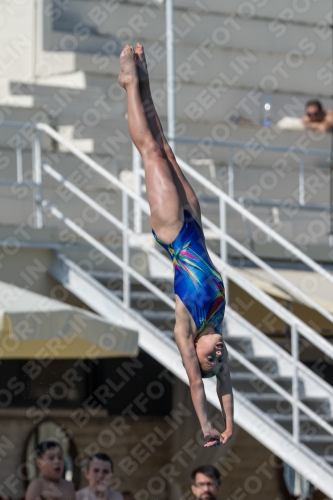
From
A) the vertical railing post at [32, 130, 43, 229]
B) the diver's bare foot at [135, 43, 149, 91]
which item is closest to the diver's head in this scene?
the diver's bare foot at [135, 43, 149, 91]

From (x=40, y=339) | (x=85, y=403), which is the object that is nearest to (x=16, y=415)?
(x=85, y=403)

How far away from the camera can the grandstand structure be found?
8648 mm

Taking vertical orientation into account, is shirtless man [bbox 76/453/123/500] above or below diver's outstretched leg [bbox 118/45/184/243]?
below

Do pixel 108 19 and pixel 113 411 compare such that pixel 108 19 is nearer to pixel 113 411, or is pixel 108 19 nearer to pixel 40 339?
pixel 113 411

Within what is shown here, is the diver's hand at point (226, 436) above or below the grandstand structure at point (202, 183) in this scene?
below

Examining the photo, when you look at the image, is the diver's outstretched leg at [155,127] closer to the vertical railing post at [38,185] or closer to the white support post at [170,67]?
the vertical railing post at [38,185]

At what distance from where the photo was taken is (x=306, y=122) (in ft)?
38.8

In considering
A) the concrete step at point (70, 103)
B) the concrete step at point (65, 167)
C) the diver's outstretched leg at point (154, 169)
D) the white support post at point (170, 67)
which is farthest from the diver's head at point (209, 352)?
the concrete step at point (70, 103)

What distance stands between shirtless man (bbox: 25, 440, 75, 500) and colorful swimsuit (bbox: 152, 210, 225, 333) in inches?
103

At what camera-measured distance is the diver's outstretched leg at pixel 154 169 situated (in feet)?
19.7

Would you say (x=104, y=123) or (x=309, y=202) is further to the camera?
(x=309, y=202)

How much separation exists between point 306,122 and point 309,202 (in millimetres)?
821

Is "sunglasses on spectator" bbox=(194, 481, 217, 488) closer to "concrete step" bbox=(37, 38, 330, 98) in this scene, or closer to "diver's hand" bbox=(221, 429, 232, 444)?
"diver's hand" bbox=(221, 429, 232, 444)

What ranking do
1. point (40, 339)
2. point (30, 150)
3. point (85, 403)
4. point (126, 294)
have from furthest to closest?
1. point (85, 403)
2. point (30, 150)
3. point (126, 294)
4. point (40, 339)
